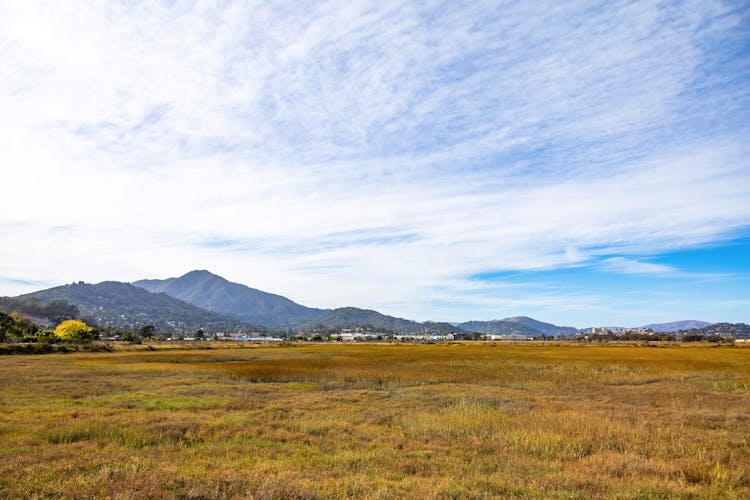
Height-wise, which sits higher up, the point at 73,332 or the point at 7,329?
the point at 7,329

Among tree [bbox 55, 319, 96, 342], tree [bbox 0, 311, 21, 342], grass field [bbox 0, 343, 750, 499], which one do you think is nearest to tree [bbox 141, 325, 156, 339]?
tree [bbox 55, 319, 96, 342]

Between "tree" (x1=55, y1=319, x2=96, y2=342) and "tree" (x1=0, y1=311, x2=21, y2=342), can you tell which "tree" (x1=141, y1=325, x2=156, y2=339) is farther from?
"tree" (x1=0, y1=311, x2=21, y2=342)

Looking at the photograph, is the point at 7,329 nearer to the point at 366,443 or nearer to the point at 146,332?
the point at 146,332

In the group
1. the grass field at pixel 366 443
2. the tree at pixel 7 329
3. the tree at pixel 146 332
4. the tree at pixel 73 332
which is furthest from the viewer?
the tree at pixel 146 332

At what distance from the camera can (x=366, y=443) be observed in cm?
1503

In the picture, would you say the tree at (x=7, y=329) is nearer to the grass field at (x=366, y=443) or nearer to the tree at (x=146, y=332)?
the tree at (x=146, y=332)

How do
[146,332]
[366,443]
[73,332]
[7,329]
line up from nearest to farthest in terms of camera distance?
[366,443] < [7,329] < [73,332] < [146,332]

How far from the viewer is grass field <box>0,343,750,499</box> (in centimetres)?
1058

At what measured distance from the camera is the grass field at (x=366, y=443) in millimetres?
10578

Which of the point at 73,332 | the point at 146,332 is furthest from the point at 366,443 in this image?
the point at 146,332

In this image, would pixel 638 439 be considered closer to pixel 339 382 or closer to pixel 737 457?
pixel 737 457

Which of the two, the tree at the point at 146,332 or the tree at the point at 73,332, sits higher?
the tree at the point at 73,332

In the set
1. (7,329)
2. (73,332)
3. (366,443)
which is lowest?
(73,332)

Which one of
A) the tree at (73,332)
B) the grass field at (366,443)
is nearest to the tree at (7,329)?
the tree at (73,332)
